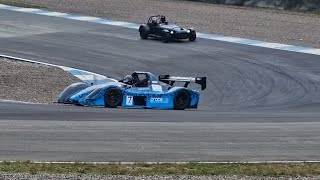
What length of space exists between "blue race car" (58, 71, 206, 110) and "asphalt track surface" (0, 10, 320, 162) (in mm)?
844

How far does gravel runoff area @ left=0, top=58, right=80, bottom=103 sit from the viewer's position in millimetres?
21234

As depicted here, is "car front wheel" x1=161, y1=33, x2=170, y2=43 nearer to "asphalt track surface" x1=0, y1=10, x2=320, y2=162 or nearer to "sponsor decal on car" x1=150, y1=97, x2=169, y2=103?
"asphalt track surface" x1=0, y1=10, x2=320, y2=162

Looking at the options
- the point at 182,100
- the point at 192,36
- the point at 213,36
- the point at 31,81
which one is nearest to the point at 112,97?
the point at 182,100

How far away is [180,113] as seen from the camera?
17.8 metres

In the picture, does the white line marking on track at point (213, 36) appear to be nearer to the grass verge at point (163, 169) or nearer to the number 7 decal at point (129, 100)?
the number 7 decal at point (129, 100)

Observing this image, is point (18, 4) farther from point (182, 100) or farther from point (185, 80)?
point (182, 100)

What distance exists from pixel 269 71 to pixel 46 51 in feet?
27.5

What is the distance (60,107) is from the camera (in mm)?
17859

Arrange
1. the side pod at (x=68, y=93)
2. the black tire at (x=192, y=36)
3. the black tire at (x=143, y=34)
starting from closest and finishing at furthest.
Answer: the side pod at (x=68, y=93) < the black tire at (x=192, y=36) < the black tire at (x=143, y=34)

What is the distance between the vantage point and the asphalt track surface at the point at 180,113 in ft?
43.4

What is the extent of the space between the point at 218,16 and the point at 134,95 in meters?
19.2

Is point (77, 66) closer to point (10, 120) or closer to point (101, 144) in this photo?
point (10, 120)

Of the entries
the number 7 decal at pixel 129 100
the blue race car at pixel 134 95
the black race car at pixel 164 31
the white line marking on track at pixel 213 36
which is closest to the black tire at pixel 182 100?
the blue race car at pixel 134 95

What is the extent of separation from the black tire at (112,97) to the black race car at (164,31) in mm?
12314
